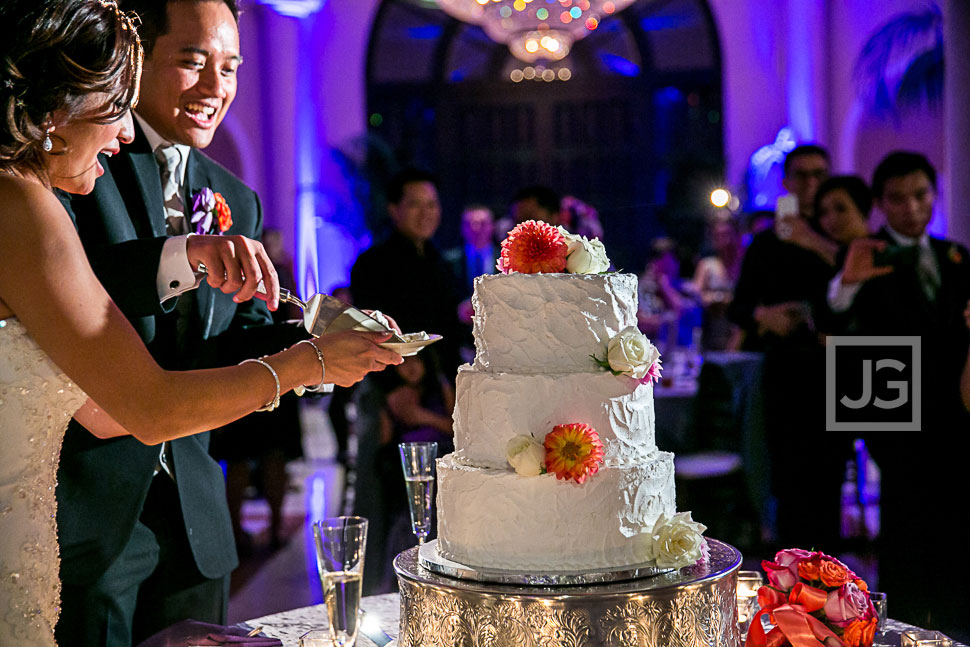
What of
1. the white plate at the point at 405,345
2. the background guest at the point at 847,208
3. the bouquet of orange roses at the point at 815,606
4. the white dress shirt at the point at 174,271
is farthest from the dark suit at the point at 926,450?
the white dress shirt at the point at 174,271

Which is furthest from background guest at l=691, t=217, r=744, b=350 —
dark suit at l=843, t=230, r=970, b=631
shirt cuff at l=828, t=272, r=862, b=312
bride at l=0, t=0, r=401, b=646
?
bride at l=0, t=0, r=401, b=646

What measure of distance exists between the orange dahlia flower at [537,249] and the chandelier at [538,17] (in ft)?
16.7

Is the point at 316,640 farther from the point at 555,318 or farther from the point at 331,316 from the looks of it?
the point at 555,318

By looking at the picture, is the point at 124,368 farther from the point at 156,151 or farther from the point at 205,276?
the point at 156,151

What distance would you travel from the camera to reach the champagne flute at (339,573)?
6.63ft

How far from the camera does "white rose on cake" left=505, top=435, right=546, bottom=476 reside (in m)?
2.00

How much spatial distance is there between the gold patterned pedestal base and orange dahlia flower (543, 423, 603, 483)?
0.71 ft

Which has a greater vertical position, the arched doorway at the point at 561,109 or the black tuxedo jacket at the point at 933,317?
the arched doorway at the point at 561,109

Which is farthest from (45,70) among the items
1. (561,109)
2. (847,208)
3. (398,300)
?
(561,109)

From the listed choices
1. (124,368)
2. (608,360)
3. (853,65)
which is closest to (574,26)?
(853,65)

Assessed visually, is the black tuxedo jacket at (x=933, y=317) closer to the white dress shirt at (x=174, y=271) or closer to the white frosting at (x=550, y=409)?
the white frosting at (x=550, y=409)

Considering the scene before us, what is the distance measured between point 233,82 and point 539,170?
33.6 feet

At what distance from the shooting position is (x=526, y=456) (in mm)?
2004

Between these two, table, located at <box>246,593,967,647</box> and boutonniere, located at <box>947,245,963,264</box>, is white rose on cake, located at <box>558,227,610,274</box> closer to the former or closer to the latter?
table, located at <box>246,593,967,647</box>
